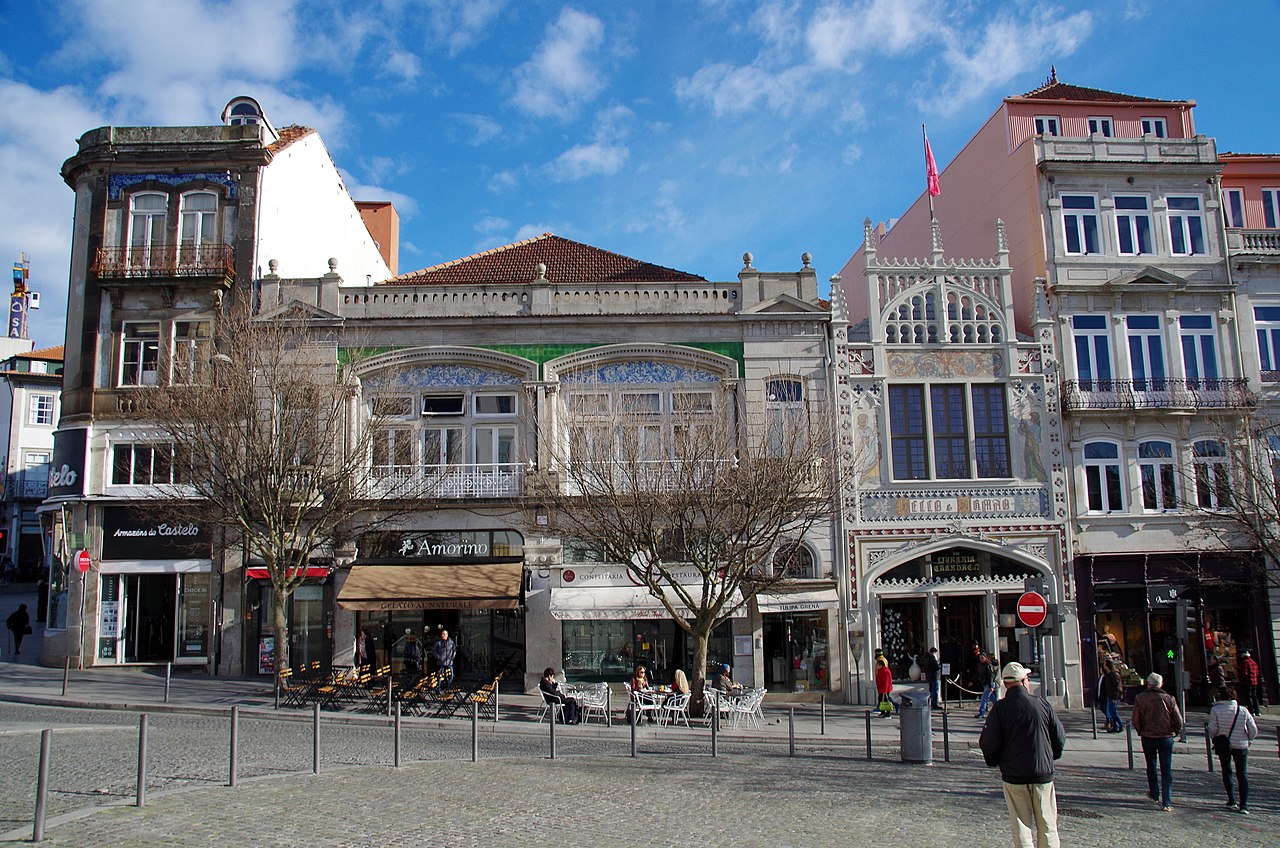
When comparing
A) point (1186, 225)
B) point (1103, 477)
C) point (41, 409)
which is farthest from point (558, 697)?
point (41, 409)

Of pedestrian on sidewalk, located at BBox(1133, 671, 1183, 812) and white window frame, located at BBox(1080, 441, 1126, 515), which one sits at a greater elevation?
white window frame, located at BBox(1080, 441, 1126, 515)

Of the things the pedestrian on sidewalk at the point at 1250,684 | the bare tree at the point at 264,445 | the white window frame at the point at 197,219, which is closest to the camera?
the bare tree at the point at 264,445

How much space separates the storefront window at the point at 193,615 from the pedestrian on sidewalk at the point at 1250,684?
24.8m

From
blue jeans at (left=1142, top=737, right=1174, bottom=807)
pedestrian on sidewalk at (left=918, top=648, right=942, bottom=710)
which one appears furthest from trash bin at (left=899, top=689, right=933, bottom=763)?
pedestrian on sidewalk at (left=918, top=648, right=942, bottom=710)

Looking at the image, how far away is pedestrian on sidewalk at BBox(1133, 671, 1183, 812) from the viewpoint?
12.0 metres

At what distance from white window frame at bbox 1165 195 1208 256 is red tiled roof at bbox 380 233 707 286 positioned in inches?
498

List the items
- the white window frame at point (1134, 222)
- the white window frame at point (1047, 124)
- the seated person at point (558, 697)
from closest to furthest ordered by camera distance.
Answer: the seated person at point (558, 697)
the white window frame at point (1134, 222)
the white window frame at point (1047, 124)

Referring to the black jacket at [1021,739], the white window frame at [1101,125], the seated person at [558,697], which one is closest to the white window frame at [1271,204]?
the white window frame at [1101,125]

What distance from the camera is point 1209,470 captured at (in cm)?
2511

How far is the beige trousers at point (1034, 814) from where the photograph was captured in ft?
25.5

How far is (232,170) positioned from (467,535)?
450 inches

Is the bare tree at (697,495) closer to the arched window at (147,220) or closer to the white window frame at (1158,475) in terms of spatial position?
the white window frame at (1158,475)

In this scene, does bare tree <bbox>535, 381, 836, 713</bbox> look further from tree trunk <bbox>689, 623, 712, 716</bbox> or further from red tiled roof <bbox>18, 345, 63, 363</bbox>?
red tiled roof <bbox>18, 345, 63, 363</bbox>

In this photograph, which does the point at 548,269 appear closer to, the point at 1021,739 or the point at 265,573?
the point at 265,573
